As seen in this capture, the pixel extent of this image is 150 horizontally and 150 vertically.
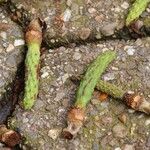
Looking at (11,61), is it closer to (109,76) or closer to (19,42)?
(19,42)

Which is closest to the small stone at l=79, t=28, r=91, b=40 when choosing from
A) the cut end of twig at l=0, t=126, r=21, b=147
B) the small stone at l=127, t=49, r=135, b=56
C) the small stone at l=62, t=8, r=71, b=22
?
the small stone at l=62, t=8, r=71, b=22

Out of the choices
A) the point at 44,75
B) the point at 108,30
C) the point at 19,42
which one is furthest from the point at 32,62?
the point at 108,30

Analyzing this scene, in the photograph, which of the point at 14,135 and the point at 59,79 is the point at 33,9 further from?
the point at 14,135

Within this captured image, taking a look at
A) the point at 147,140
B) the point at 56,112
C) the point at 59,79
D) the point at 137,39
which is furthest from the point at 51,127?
the point at 137,39

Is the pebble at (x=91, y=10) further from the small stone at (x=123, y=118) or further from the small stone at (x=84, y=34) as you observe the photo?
the small stone at (x=123, y=118)

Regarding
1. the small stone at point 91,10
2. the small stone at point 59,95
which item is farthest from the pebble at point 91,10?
the small stone at point 59,95

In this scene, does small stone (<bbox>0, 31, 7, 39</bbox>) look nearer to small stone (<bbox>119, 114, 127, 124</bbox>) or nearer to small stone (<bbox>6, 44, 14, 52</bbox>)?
small stone (<bbox>6, 44, 14, 52</bbox>)
